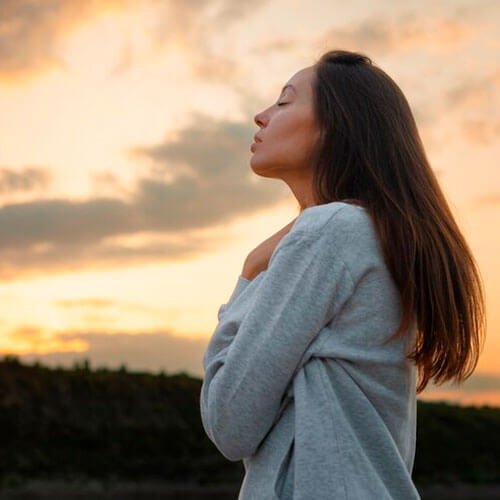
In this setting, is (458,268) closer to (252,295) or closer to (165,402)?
(252,295)

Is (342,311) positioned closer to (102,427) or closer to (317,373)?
(317,373)

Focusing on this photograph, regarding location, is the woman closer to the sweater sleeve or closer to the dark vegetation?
the sweater sleeve

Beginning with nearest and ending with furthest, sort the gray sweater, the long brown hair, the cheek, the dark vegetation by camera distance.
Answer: the gray sweater < the long brown hair < the cheek < the dark vegetation

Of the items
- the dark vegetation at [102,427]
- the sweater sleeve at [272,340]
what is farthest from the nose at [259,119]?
the dark vegetation at [102,427]

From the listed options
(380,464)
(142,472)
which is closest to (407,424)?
(380,464)

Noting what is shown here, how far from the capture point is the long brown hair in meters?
1.68

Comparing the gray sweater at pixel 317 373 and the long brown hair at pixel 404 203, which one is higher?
the long brown hair at pixel 404 203

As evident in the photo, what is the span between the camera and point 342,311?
163 cm

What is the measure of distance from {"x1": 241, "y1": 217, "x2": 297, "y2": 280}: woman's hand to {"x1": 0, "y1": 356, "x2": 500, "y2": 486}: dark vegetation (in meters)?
4.56

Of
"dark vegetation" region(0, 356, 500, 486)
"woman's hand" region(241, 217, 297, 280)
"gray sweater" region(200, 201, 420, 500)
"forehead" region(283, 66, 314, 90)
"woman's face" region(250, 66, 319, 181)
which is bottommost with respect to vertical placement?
"dark vegetation" region(0, 356, 500, 486)

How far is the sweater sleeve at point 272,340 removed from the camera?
5.15 feet

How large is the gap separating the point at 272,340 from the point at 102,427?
4880 millimetres

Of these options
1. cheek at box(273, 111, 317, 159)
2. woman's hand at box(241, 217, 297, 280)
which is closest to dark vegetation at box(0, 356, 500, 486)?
woman's hand at box(241, 217, 297, 280)

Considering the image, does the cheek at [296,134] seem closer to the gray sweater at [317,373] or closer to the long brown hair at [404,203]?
the long brown hair at [404,203]
